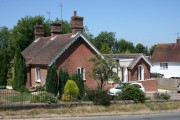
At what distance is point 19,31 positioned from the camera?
186ft

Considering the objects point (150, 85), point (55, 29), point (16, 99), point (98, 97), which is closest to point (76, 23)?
point (55, 29)

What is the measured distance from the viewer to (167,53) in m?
65.3

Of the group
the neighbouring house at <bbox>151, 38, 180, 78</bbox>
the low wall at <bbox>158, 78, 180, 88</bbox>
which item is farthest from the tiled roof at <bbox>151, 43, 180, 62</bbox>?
the low wall at <bbox>158, 78, 180, 88</bbox>

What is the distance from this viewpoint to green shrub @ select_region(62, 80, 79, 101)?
27312 mm

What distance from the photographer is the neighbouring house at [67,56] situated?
3528 centimetres

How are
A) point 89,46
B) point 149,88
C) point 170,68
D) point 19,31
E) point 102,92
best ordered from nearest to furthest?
point 102,92
point 89,46
point 149,88
point 19,31
point 170,68

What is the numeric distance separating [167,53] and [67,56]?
34098 mm

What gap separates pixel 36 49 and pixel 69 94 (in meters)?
16.0

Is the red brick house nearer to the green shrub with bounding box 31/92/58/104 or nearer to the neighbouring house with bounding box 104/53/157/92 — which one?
the neighbouring house with bounding box 104/53/157/92

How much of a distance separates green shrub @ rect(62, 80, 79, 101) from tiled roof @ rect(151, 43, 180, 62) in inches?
1476

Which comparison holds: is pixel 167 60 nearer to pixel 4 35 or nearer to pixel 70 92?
pixel 4 35

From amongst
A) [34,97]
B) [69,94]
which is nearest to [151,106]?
[69,94]

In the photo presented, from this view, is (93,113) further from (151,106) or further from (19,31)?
(19,31)

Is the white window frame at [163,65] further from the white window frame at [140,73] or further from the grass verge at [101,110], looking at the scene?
the grass verge at [101,110]
